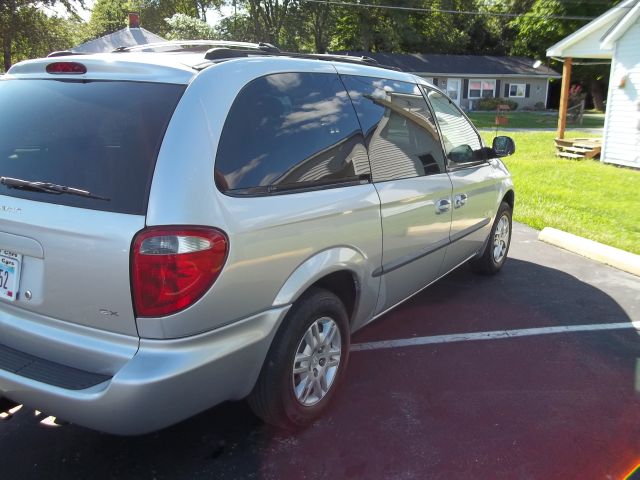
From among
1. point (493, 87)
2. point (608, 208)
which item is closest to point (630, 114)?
point (608, 208)

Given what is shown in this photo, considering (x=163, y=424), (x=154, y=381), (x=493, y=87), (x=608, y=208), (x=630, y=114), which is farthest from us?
(x=493, y=87)

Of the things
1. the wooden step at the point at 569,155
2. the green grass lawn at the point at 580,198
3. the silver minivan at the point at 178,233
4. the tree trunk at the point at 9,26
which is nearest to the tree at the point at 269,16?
the tree trunk at the point at 9,26

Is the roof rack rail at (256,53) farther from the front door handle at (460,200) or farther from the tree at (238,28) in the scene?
the tree at (238,28)

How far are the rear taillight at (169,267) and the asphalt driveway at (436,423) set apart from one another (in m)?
0.97

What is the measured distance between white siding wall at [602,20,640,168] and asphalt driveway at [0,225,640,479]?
34.8 ft

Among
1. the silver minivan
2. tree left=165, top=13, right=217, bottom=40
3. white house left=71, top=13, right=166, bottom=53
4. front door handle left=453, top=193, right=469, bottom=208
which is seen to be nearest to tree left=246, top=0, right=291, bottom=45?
tree left=165, top=13, right=217, bottom=40

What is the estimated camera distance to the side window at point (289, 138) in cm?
239

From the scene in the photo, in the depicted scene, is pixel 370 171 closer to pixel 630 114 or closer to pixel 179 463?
pixel 179 463

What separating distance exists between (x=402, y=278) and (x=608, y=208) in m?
6.54

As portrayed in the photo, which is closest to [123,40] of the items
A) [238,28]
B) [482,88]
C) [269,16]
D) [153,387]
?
[153,387]

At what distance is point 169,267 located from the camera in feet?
6.95

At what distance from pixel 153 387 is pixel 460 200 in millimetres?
2854

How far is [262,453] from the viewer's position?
107 inches

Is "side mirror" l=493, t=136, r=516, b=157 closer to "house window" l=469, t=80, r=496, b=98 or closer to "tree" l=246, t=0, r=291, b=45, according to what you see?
"tree" l=246, t=0, r=291, b=45
